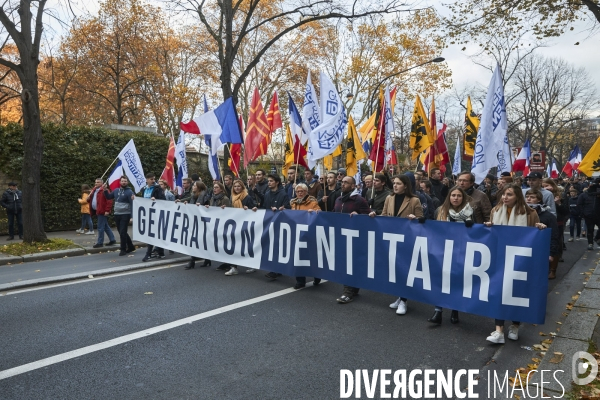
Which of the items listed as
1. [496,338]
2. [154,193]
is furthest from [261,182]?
[496,338]

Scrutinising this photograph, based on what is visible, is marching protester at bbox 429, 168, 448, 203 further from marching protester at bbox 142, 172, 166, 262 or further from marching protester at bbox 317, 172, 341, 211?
marching protester at bbox 142, 172, 166, 262

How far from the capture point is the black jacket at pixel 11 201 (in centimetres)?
1316

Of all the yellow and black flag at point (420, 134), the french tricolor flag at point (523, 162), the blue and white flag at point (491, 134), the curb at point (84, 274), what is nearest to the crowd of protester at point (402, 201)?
the blue and white flag at point (491, 134)

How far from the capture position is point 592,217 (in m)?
11.3

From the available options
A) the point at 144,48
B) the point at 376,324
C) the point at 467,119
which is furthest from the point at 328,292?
the point at 144,48

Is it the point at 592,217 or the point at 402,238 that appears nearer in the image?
the point at 402,238

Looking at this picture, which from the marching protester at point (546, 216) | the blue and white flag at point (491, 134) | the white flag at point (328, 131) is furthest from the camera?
the white flag at point (328, 131)

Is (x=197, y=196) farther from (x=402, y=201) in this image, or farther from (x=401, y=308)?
(x=401, y=308)

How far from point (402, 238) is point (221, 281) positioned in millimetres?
3304

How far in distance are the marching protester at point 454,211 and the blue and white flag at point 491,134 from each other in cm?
193

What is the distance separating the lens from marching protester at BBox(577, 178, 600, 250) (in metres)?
11.1

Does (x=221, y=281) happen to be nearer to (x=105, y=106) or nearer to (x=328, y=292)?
(x=328, y=292)

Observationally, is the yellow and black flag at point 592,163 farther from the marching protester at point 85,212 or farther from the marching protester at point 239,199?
the marching protester at point 85,212

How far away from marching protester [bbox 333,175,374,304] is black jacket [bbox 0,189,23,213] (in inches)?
432
